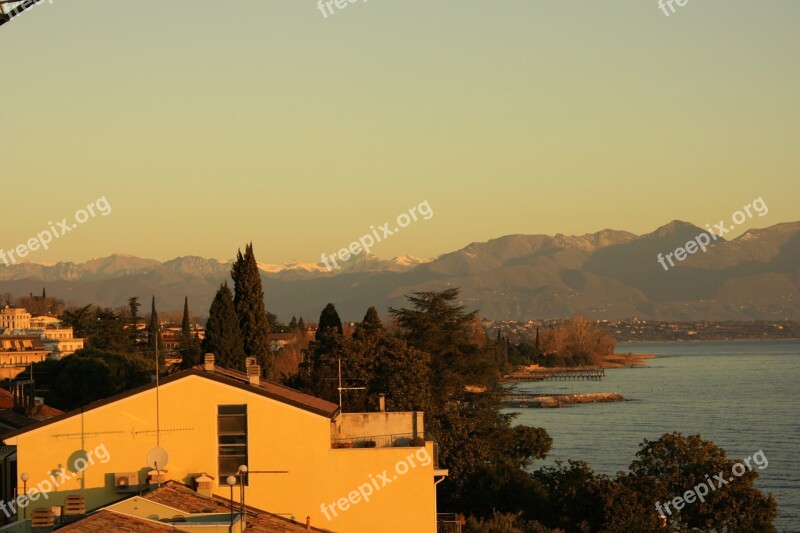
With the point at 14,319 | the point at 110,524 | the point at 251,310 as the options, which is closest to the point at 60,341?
the point at 14,319

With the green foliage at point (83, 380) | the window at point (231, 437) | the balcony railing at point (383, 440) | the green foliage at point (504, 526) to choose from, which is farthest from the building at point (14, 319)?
the window at point (231, 437)

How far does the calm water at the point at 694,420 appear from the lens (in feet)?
182

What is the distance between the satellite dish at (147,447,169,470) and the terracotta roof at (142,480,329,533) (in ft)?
1.06

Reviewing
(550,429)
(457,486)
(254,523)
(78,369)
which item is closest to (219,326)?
(78,369)

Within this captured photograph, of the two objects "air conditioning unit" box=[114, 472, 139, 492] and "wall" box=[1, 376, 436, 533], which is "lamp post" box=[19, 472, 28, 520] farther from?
"air conditioning unit" box=[114, 472, 139, 492]

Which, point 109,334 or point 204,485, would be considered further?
point 109,334

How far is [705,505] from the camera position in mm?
28016

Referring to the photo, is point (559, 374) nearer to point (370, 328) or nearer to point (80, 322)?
point (80, 322)

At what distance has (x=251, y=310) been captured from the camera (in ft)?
167

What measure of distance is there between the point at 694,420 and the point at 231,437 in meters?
66.0

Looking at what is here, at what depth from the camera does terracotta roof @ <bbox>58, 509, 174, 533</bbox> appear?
14797 millimetres

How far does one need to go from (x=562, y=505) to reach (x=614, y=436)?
4294 cm

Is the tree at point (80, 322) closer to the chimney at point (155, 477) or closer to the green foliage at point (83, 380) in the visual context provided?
the green foliage at point (83, 380)

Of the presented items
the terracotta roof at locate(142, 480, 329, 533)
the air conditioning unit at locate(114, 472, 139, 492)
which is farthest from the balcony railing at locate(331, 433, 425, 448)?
the air conditioning unit at locate(114, 472, 139, 492)
